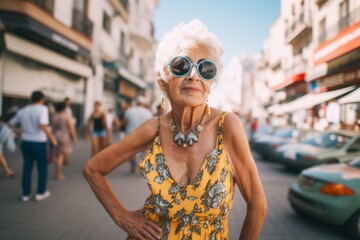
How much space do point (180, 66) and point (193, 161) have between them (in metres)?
0.52

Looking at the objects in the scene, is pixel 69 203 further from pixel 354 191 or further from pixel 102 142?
pixel 354 191

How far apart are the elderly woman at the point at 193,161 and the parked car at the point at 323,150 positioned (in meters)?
7.57

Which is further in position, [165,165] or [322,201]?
[322,201]

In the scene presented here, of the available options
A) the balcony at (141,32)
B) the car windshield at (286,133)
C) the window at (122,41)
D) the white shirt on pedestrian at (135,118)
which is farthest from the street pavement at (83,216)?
the balcony at (141,32)

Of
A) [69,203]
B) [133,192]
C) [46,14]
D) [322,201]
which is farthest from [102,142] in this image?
[322,201]

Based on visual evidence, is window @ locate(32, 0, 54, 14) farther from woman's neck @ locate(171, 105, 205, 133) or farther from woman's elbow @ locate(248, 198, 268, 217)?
woman's elbow @ locate(248, 198, 268, 217)

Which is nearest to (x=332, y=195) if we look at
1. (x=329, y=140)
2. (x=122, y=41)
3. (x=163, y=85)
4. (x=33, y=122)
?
(x=163, y=85)

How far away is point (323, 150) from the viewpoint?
8.45 meters

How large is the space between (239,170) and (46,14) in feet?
37.1

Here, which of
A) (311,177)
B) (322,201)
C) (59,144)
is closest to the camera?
(322,201)

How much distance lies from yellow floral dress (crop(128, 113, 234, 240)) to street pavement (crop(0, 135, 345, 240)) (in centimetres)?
263

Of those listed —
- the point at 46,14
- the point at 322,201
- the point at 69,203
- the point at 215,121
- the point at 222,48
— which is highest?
the point at 46,14

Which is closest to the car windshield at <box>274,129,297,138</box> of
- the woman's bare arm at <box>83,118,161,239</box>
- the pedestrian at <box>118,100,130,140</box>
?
the pedestrian at <box>118,100,130,140</box>

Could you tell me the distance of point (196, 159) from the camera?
1604mm
